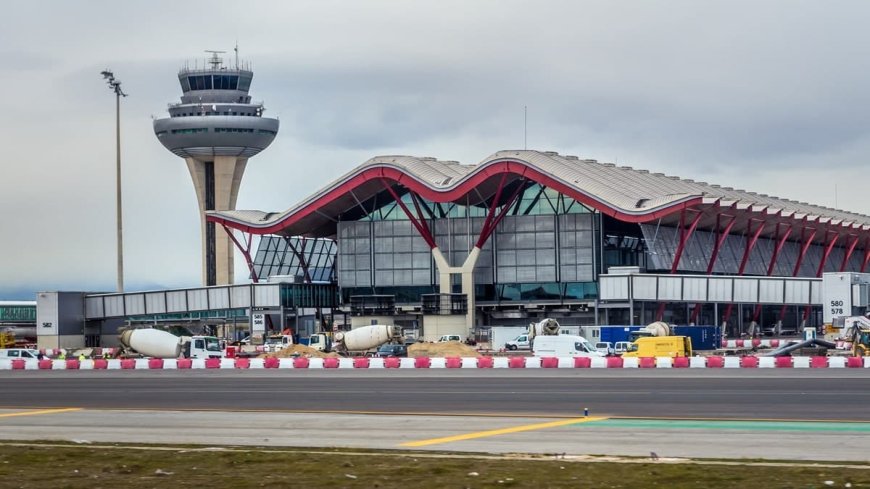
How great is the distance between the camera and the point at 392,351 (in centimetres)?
8669

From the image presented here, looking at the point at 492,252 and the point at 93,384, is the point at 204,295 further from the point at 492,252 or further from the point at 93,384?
the point at 93,384

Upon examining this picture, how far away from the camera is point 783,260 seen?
147 meters

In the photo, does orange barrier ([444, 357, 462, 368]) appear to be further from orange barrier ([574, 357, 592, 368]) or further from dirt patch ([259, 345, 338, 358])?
dirt patch ([259, 345, 338, 358])

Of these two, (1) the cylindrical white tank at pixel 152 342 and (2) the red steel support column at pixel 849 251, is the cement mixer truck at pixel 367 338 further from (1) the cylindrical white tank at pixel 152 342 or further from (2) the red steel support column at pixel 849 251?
(2) the red steel support column at pixel 849 251

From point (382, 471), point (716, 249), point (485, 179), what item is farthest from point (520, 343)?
point (382, 471)

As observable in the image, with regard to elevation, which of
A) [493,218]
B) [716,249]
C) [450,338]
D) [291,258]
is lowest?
[450,338]

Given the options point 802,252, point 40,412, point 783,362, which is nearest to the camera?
point 40,412

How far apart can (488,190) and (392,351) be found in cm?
3521

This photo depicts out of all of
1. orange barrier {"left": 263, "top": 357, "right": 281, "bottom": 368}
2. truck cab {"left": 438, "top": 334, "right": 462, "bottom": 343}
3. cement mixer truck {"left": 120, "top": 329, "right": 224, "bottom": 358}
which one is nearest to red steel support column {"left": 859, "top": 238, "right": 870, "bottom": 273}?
truck cab {"left": 438, "top": 334, "right": 462, "bottom": 343}

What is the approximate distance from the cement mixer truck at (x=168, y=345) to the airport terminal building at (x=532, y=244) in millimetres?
31740

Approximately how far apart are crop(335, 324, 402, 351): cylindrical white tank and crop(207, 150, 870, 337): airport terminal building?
23.2 metres

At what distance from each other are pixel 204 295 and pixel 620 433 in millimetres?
100750

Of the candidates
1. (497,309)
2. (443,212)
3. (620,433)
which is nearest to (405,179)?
(443,212)

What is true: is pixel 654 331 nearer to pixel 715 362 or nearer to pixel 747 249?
pixel 715 362
